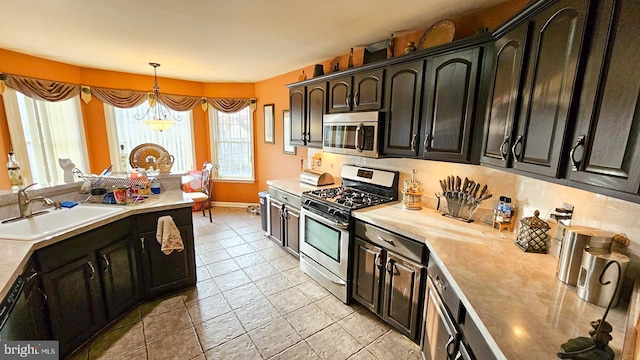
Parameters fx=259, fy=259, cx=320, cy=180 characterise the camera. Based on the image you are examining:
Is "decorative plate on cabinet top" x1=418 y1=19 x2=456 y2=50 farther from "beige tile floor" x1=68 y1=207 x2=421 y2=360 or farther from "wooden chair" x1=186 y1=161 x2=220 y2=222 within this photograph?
"wooden chair" x1=186 y1=161 x2=220 y2=222

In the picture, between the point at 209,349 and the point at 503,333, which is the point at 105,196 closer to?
the point at 209,349

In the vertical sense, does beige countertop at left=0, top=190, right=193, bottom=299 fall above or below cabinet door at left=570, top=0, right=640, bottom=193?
below

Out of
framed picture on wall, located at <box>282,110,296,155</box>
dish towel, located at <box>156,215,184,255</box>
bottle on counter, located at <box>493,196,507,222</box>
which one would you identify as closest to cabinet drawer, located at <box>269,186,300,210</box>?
framed picture on wall, located at <box>282,110,296,155</box>

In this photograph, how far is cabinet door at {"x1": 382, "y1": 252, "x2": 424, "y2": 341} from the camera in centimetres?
185

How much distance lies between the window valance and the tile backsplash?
329cm

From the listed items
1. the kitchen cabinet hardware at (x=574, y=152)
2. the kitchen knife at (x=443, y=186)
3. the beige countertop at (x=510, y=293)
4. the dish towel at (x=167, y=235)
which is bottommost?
the dish towel at (x=167, y=235)

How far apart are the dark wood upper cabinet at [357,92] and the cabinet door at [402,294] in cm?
138

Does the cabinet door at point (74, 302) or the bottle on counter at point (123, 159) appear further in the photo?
the bottle on counter at point (123, 159)

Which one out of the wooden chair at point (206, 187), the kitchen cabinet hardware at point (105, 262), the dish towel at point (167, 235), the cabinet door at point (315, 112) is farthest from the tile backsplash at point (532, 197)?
the wooden chair at point (206, 187)

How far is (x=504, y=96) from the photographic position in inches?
58.9

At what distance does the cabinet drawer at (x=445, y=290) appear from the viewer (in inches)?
50.3

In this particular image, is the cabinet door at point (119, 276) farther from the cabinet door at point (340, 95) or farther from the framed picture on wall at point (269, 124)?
the framed picture on wall at point (269, 124)

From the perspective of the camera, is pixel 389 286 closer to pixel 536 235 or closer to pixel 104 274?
pixel 536 235

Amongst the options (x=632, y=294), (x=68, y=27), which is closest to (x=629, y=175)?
(x=632, y=294)
